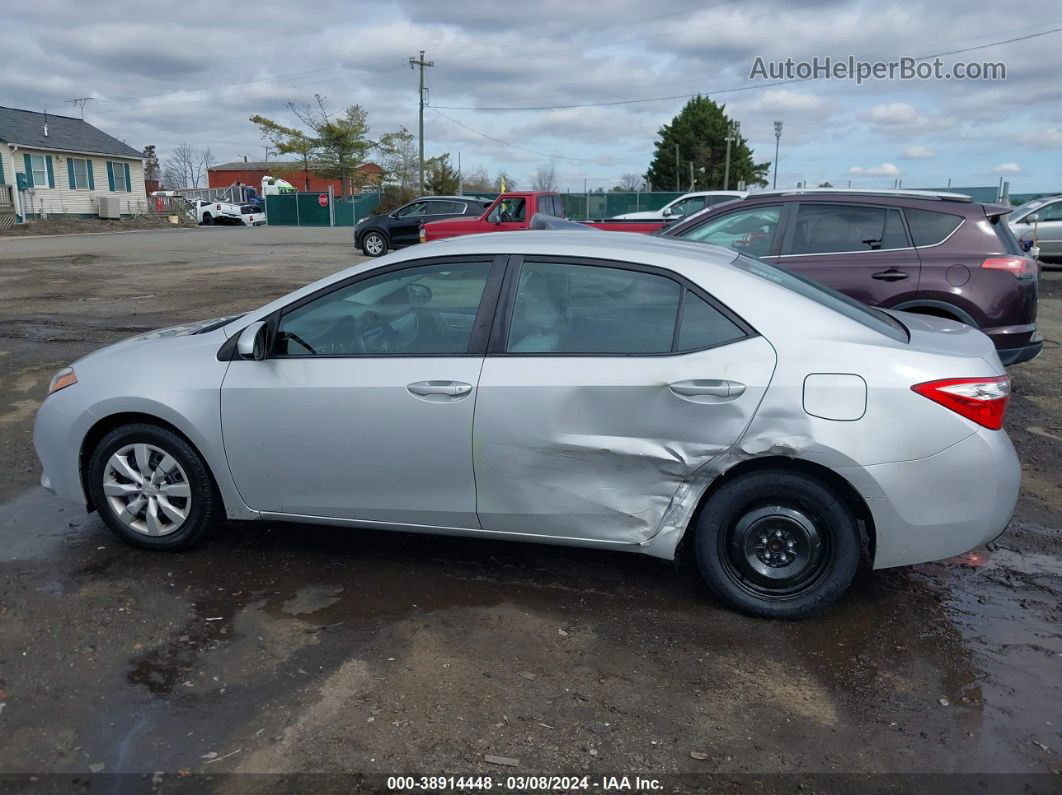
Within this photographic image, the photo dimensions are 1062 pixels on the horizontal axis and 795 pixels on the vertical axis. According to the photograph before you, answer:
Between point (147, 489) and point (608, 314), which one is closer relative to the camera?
point (608, 314)

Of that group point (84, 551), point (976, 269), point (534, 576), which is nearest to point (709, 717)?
point (534, 576)

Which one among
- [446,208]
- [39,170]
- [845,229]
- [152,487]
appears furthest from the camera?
[39,170]

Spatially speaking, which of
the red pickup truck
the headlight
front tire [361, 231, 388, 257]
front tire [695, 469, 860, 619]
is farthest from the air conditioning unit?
front tire [695, 469, 860, 619]

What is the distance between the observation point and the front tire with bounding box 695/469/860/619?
3629 millimetres

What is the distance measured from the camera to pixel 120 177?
160 ft

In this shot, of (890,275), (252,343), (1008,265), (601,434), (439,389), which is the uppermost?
(1008,265)

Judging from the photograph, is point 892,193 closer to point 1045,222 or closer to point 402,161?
point 1045,222

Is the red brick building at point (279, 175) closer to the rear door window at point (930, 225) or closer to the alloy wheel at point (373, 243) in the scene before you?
the alloy wheel at point (373, 243)

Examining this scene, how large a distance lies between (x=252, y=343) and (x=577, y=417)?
155 cm

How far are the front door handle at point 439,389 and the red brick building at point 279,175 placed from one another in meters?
55.5

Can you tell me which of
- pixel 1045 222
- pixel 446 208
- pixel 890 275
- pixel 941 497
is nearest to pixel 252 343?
pixel 941 497

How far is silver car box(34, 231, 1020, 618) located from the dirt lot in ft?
1.00

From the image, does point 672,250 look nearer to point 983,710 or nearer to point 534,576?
point 534,576

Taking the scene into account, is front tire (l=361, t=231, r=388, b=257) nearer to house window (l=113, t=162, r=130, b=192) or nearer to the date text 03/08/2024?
the date text 03/08/2024
